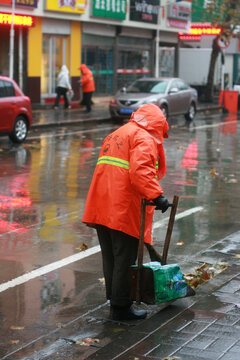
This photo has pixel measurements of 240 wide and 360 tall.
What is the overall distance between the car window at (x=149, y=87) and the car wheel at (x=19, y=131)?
8.03 meters

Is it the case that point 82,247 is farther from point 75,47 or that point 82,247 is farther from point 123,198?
point 75,47

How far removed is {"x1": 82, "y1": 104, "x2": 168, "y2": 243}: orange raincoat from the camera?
559cm

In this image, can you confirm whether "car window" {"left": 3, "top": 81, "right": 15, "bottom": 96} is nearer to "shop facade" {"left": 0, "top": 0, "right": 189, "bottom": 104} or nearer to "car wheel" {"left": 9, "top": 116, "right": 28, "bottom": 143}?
"car wheel" {"left": 9, "top": 116, "right": 28, "bottom": 143}

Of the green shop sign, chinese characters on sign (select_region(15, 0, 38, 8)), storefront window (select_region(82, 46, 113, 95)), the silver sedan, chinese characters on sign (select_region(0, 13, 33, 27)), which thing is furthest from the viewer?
storefront window (select_region(82, 46, 113, 95))

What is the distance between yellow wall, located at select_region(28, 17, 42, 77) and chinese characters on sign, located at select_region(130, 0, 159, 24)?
7593mm

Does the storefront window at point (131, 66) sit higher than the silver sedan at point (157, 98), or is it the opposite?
the storefront window at point (131, 66)

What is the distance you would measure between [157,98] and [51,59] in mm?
7368

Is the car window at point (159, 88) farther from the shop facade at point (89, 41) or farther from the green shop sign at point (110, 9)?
the green shop sign at point (110, 9)

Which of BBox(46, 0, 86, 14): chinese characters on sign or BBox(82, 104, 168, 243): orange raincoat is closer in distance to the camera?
BBox(82, 104, 168, 243): orange raincoat

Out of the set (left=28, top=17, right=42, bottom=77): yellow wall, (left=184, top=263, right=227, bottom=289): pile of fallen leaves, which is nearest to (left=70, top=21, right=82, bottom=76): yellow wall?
(left=28, top=17, right=42, bottom=77): yellow wall

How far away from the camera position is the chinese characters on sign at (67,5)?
95.9ft

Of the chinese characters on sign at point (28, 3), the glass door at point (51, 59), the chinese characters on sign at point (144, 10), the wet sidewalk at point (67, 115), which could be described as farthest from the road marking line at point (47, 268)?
the chinese characters on sign at point (144, 10)

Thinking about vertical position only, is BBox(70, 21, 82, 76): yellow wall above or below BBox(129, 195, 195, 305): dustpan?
above

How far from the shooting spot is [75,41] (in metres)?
32.0
